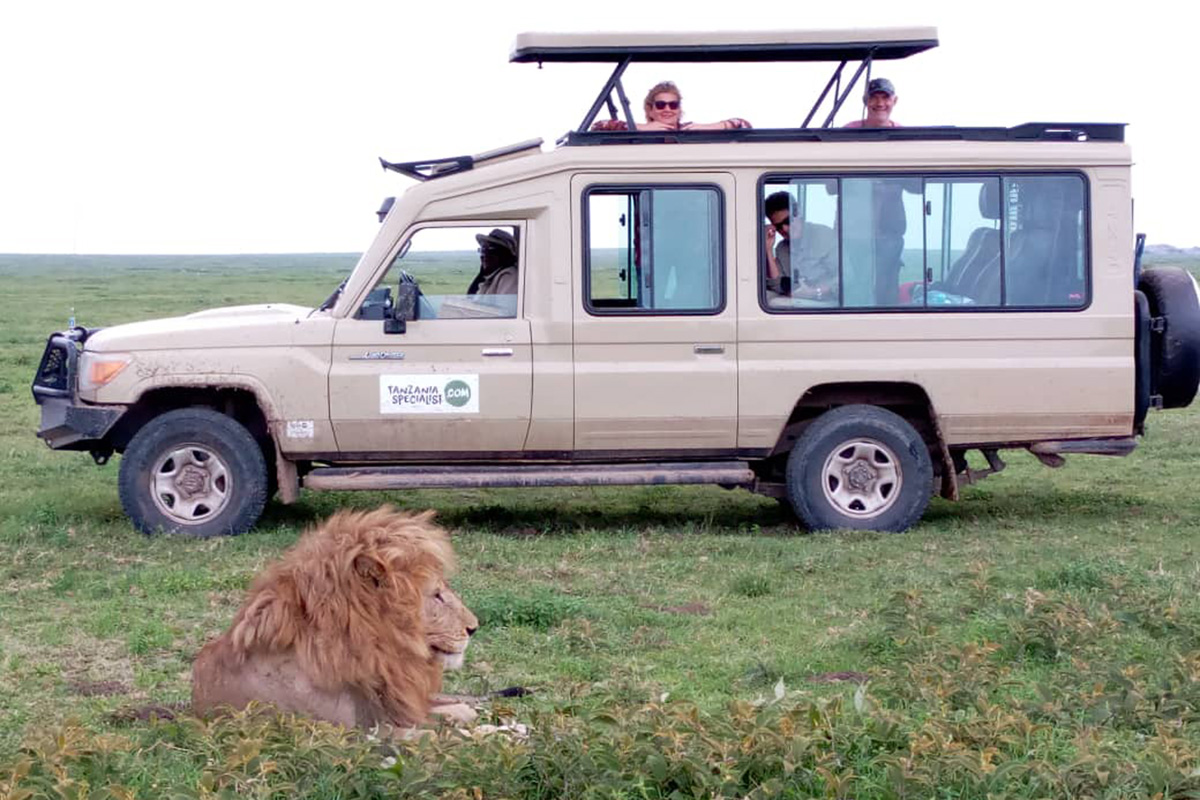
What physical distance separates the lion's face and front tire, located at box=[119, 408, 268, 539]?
4.17m

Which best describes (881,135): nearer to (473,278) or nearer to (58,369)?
(473,278)

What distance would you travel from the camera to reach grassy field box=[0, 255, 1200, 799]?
12.5 feet

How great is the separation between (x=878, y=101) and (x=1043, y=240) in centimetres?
127

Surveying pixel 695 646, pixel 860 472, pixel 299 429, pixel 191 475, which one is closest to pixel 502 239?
pixel 299 429

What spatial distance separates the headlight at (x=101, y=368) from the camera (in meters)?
8.32

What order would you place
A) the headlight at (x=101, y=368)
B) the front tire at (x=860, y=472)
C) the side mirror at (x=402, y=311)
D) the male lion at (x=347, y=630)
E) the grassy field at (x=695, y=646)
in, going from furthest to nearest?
the front tire at (x=860, y=472) < the headlight at (x=101, y=368) < the side mirror at (x=402, y=311) < the male lion at (x=347, y=630) < the grassy field at (x=695, y=646)

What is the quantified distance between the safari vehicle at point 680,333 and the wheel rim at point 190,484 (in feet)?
0.04

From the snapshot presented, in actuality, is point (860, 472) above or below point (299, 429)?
below

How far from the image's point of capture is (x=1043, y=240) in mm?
8500

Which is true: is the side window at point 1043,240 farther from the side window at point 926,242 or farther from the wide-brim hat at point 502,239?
the wide-brim hat at point 502,239

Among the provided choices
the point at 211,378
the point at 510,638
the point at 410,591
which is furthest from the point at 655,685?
the point at 211,378

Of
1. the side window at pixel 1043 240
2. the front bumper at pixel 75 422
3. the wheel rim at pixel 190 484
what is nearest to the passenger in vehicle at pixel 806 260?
the side window at pixel 1043 240

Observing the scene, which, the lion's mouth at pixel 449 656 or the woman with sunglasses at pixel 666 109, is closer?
the lion's mouth at pixel 449 656

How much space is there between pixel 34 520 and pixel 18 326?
19.5m
